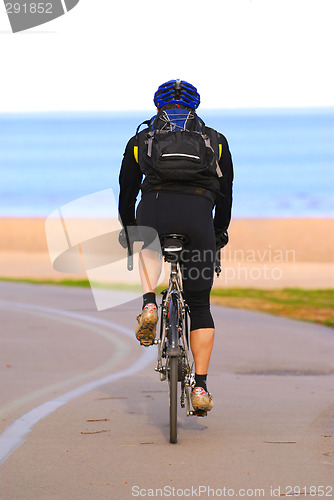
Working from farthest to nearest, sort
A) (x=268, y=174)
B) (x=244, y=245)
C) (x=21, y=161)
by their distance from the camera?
(x=21, y=161), (x=268, y=174), (x=244, y=245)

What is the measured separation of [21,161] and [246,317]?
94.3m

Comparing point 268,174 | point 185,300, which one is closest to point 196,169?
point 185,300

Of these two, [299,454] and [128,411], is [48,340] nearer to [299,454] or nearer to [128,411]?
[128,411]

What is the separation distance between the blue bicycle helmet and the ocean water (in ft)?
190

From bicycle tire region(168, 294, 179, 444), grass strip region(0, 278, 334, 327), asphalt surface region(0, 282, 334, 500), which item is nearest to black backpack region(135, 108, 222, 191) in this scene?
bicycle tire region(168, 294, 179, 444)

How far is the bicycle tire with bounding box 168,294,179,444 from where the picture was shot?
5939 millimetres

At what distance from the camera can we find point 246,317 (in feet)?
48.7

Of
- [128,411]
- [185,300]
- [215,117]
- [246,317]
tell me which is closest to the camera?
[185,300]

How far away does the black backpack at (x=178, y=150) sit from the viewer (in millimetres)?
5961

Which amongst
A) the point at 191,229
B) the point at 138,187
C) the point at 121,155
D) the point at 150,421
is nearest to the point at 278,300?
the point at 150,421

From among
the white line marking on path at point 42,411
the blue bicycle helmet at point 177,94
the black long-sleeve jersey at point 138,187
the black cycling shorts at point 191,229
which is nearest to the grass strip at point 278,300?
the white line marking on path at point 42,411

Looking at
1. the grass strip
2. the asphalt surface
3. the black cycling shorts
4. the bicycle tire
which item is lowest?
the asphalt surface

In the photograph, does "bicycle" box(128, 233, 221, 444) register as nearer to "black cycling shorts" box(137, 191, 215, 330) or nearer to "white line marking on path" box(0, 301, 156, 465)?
"black cycling shorts" box(137, 191, 215, 330)

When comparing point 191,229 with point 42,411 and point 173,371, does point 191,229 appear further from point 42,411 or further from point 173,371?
point 42,411
